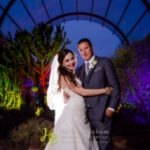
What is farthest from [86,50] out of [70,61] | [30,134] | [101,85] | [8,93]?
[8,93]

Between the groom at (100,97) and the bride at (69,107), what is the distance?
0.37 feet

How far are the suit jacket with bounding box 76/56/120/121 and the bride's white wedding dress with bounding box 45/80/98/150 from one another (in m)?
0.22

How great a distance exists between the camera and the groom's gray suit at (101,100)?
6.05m

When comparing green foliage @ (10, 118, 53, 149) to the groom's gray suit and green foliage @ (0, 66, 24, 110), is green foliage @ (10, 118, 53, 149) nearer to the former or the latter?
green foliage @ (0, 66, 24, 110)

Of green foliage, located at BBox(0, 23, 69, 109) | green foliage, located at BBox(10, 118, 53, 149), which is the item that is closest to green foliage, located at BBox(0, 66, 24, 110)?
green foliage, located at BBox(0, 23, 69, 109)

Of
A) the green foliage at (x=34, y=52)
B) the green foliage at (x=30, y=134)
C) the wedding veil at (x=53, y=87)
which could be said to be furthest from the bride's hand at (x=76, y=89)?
the green foliage at (x=34, y=52)

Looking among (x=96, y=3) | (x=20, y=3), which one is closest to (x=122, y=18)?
(x=96, y=3)

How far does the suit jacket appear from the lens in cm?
607

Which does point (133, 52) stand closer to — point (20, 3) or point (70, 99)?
point (20, 3)

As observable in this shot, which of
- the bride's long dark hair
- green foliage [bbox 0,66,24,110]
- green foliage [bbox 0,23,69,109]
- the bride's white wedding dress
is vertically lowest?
the bride's white wedding dress

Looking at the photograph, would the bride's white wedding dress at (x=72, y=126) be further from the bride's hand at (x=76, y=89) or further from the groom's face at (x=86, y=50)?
the groom's face at (x=86, y=50)

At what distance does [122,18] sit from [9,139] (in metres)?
17.1

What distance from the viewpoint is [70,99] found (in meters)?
5.86

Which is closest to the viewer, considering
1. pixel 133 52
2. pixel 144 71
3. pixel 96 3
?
pixel 144 71
